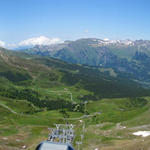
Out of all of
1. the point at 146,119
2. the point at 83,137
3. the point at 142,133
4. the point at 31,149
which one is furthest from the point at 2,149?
the point at 146,119

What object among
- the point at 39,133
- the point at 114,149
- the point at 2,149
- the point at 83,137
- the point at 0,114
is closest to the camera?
the point at 114,149

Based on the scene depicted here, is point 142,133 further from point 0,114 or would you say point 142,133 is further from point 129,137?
point 0,114

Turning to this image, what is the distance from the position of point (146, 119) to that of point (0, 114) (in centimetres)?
13239

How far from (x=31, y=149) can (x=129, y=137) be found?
4406cm

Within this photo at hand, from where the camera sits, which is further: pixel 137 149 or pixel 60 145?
pixel 137 149

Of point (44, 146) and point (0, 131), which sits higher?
point (44, 146)

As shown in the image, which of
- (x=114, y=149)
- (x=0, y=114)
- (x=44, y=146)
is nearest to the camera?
(x=44, y=146)

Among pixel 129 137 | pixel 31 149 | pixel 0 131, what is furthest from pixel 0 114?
pixel 129 137

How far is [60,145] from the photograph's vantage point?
23.6 meters

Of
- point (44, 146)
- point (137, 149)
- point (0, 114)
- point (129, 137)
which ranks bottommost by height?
point (0, 114)

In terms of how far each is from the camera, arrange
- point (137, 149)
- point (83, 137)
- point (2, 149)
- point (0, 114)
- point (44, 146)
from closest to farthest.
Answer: point (44, 146) → point (137, 149) → point (2, 149) → point (83, 137) → point (0, 114)

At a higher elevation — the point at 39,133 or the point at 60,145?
the point at 60,145

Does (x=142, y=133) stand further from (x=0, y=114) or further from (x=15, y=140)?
(x=0, y=114)

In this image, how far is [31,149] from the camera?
81.4m
